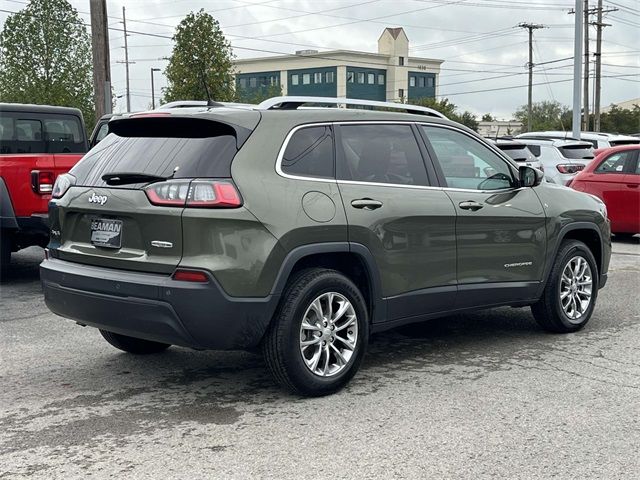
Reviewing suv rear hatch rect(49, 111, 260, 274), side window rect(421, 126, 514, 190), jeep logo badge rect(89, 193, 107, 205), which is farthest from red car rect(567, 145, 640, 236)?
jeep logo badge rect(89, 193, 107, 205)

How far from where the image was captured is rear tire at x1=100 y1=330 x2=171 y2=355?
6.21 metres

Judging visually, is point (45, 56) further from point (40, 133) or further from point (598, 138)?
point (40, 133)

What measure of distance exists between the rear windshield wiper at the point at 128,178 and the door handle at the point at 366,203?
1177 mm

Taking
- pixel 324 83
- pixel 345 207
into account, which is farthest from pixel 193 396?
pixel 324 83

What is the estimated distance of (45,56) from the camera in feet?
135

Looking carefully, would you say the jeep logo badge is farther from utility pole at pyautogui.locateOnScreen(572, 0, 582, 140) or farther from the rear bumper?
utility pole at pyautogui.locateOnScreen(572, 0, 582, 140)

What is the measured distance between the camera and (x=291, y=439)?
14.9 feet

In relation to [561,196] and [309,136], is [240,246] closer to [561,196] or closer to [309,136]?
[309,136]

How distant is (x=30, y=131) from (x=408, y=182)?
682cm

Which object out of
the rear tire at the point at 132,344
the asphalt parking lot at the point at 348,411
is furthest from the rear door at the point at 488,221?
the rear tire at the point at 132,344

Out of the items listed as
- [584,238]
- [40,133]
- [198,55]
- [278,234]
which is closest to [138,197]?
[278,234]

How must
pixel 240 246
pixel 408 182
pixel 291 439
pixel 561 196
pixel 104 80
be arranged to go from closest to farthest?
pixel 291 439, pixel 240 246, pixel 408 182, pixel 561 196, pixel 104 80

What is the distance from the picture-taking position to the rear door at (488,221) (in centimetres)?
618

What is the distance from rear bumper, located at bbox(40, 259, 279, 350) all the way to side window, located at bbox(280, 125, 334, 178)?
820 mm
